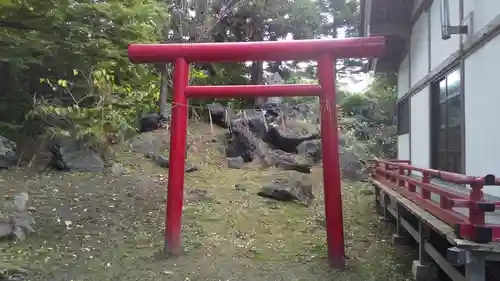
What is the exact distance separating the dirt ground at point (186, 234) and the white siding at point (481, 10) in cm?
332

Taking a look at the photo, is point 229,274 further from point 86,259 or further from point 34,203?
point 34,203

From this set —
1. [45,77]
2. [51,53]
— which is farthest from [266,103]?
[51,53]

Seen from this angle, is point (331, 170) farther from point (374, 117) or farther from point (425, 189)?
point (374, 117)

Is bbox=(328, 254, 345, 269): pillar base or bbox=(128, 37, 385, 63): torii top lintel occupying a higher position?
bbox=(128, 37, 385, 63): torii top lintel

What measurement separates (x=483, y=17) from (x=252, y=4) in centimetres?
1306

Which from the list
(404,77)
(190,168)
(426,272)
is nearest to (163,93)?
(190,168)

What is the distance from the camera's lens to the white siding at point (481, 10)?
4609 millimetres

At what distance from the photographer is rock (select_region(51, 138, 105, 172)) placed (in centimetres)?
966

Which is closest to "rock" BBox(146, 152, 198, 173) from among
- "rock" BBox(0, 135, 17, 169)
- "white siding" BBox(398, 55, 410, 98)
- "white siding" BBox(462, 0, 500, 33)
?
"rock" BBox(0, 135, 17, 169)

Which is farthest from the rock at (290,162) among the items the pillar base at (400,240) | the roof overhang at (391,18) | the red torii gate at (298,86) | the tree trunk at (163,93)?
the red torii gate at (298,86)

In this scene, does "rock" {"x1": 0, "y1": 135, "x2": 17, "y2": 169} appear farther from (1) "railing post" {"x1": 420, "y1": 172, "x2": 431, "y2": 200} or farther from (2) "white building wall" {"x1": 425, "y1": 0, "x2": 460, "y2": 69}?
(2) "white building wall" {"x1": 425, "y1": 0, "x2": 460, "y2": 69}

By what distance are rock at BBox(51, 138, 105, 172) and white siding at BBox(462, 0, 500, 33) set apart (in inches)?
320

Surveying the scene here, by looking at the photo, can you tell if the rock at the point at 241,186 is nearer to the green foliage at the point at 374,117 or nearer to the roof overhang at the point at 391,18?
the roof overhang at the point at 391,18

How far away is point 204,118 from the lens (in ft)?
57.1
